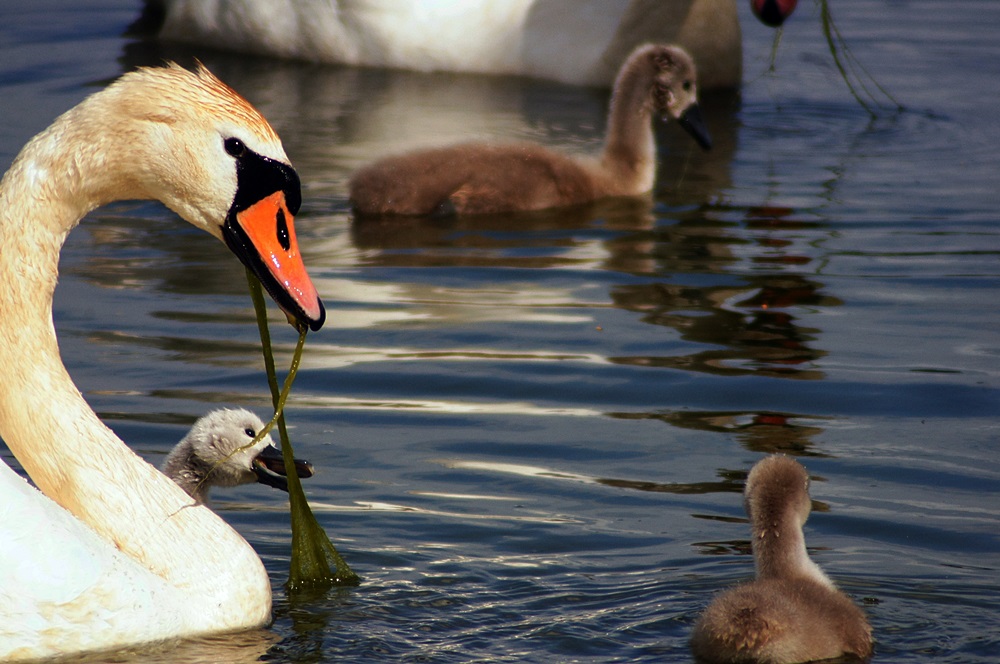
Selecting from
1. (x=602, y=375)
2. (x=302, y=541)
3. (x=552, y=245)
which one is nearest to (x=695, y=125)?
(x=552, y=245)

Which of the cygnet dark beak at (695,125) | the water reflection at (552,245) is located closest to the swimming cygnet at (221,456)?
the water reflection at (552,245)

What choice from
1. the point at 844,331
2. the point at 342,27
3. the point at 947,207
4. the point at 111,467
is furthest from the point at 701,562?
the point at 342,27

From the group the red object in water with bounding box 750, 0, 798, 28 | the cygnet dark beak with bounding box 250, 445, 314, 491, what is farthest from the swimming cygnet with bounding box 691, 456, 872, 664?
the red object in water with bounding box 750, 0, 798, 28

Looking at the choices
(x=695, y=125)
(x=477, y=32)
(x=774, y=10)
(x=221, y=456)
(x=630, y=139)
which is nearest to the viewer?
(x=221, y=456)

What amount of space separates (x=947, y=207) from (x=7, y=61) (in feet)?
24.2

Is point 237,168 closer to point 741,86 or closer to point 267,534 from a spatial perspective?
point 267,534

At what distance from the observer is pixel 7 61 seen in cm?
1259

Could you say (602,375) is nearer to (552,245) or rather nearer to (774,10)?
(552,245)

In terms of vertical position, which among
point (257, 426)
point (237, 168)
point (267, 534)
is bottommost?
point (267, 534)

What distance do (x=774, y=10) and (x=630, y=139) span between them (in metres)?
2.05

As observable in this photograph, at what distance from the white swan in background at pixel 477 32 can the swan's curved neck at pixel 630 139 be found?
2243mm

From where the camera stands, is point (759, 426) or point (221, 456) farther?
point (759, 426)

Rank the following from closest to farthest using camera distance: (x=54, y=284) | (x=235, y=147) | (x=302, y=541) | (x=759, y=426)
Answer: (x=235, y=147) → (x=54, y=284) → (x=302, y=541) → (x=759, y=426)

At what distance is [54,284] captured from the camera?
429 cm
